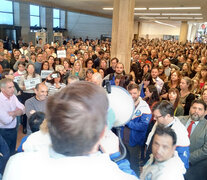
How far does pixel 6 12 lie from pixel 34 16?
3133 mm

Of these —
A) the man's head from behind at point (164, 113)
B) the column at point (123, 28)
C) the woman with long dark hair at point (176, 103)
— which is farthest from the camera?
the column at point (123, 28)

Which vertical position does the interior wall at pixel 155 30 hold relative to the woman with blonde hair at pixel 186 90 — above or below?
above

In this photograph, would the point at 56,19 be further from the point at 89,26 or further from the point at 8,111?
the point at 8,111

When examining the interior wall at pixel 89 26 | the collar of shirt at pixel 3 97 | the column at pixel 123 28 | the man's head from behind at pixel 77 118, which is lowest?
the collar of shirt at pixel 3 97

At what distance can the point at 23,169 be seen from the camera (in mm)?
803

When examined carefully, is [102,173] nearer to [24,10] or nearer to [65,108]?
[65,108]

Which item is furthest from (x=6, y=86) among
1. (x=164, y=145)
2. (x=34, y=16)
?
(x=34, y=16)

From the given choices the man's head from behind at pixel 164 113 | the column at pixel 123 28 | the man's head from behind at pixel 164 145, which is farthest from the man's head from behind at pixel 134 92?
the column at pixel 123 28

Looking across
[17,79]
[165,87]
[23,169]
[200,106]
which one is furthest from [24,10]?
[23,169]

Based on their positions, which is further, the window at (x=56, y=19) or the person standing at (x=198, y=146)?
the window at (x=56, y=19)

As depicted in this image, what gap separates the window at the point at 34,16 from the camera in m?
18.7

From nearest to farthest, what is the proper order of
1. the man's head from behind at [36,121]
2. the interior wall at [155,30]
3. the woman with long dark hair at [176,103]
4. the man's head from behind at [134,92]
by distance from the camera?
1. the man's head from behind at [36,121]
2. the man's head from behind at [134,92]
3. the woman with long dark hair at [176,103]
4. the interior wall at [155,30]

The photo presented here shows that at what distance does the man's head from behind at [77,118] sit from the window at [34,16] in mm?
20106

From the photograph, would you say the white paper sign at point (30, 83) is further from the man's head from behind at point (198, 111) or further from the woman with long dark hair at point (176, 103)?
the man's head from behind at point (198, 111)
